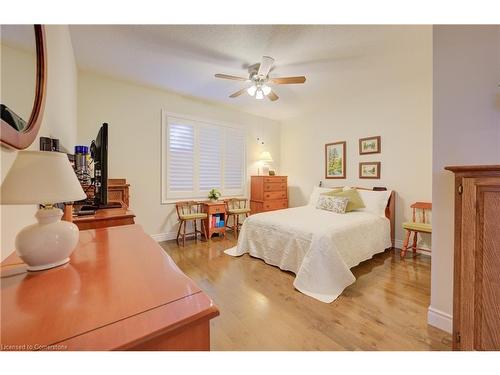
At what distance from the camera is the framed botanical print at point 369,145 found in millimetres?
3541

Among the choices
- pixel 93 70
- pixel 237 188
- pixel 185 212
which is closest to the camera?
pixel 93 70

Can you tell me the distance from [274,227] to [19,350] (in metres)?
2.38

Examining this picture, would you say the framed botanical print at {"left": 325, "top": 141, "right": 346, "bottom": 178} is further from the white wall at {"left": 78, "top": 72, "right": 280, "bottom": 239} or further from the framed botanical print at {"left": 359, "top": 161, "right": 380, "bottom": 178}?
the white wall at {"left": 78, "top": 72, "right": 280, "bottom": 239}

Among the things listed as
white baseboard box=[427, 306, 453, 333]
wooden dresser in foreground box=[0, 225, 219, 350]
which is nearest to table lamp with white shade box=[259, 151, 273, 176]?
white baseboard box=[427, 306, 453, 333]

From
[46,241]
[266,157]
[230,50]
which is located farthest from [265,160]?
[46,241]

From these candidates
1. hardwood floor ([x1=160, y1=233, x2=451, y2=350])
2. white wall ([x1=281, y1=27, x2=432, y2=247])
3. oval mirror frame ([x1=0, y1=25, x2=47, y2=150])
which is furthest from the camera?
white wall ([x1=281, y1=27, x2=432, y2=247])

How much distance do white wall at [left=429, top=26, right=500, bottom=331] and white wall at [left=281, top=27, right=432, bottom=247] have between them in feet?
2.56

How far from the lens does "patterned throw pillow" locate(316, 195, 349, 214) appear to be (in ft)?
10.6

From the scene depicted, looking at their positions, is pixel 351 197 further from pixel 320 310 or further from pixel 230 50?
pixel 230 50

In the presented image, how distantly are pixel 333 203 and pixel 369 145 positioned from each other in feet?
4.14

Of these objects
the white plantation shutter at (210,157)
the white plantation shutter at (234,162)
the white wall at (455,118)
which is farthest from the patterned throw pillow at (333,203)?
the white plantation shutter at (210,157)
